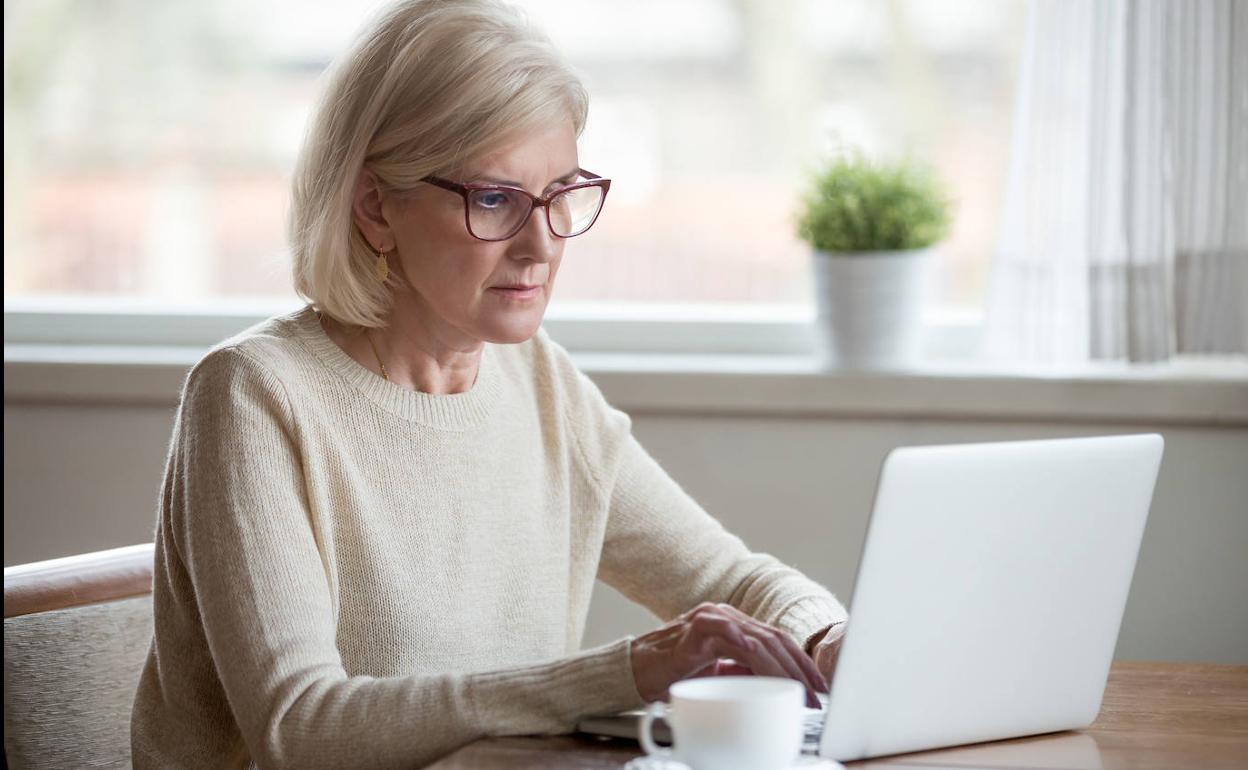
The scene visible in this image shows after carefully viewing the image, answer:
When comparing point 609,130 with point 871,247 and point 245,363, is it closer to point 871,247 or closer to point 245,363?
point 871,247

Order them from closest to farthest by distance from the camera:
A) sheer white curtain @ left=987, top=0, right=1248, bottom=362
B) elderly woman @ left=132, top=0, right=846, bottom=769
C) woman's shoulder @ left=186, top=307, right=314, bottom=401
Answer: elderly woman @ left=132, top=0, right=846, bottom=769 → woman's shoulder @ left=186, top=307, right=314, bottom=401 → sheer white curtain @ left=987, top=0, right=1248, bottom=362

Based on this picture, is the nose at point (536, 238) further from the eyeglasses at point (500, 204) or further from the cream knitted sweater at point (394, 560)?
the cream knitted sweater at point (394, 560)

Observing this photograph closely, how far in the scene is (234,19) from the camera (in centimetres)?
256

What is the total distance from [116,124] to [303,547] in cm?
161

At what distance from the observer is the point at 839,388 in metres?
2.24

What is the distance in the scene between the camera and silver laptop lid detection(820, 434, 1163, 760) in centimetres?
102

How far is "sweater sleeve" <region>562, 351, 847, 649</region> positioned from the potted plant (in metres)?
0.62

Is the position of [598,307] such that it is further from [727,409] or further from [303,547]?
[303,547]

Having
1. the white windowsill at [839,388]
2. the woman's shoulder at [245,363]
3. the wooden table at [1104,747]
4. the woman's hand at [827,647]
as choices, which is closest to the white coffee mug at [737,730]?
the wooden table at [1104,747]

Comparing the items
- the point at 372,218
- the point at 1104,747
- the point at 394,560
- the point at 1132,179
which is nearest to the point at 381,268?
the point at 372,218

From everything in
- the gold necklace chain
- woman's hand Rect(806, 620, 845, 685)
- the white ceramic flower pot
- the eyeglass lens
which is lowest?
woman's hand Rect(806, 620, 845, 685)

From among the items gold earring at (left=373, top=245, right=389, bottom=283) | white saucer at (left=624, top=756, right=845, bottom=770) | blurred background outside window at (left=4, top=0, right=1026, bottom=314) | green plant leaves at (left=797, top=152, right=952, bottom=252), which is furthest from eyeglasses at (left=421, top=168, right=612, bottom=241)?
blurred background outside window at (left=4, top=0, right=1026, bottom=314)

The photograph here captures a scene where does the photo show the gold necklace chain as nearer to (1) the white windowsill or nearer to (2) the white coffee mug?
(2) the white coffee mug

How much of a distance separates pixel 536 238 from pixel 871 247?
0.89 metres
